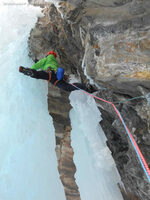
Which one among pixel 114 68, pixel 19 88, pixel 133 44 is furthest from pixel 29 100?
pixel 133 44

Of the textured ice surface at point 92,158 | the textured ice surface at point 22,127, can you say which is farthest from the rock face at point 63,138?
the textured ice surface at point 92,158

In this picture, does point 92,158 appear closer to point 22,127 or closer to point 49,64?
point 22,127

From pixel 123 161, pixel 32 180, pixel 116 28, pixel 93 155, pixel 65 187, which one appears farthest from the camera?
pixel 65 187

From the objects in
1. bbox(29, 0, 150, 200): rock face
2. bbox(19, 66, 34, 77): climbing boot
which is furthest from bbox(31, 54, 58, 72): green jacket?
bbox(29, 0, 150, 200): rock face

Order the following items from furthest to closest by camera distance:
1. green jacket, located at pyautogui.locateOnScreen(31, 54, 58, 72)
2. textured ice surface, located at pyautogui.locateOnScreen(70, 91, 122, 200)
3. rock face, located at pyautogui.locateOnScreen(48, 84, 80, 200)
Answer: rock face, located at pyautogui.locateOnScreen(48, 84, 80, 200), green jacket, located at pyautogui.locateOnScreen(31, 54, 58, 72), textured ice surface, located at pyautogui.locateOnScreen(70, 91, 122, 200)

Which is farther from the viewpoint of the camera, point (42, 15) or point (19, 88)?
point (42, 15)

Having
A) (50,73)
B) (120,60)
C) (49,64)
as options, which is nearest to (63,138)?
(50,73)

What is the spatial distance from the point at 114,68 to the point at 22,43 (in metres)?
3.14

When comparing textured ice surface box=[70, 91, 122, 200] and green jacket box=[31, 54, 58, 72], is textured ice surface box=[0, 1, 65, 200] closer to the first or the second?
green jacket box=[31, 54, 58, 72]

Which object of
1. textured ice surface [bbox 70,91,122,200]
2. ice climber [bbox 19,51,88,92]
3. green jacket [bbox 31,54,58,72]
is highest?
green jacket [bbox 31,54,58,72]

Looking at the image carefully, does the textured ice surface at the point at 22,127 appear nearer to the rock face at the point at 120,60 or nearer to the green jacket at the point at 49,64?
the green jacket at the point at 49,64

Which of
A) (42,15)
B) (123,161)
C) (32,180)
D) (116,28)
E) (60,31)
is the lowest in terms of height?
(123,161)

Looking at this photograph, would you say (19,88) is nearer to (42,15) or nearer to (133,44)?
(42,15)

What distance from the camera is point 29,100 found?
406cm
